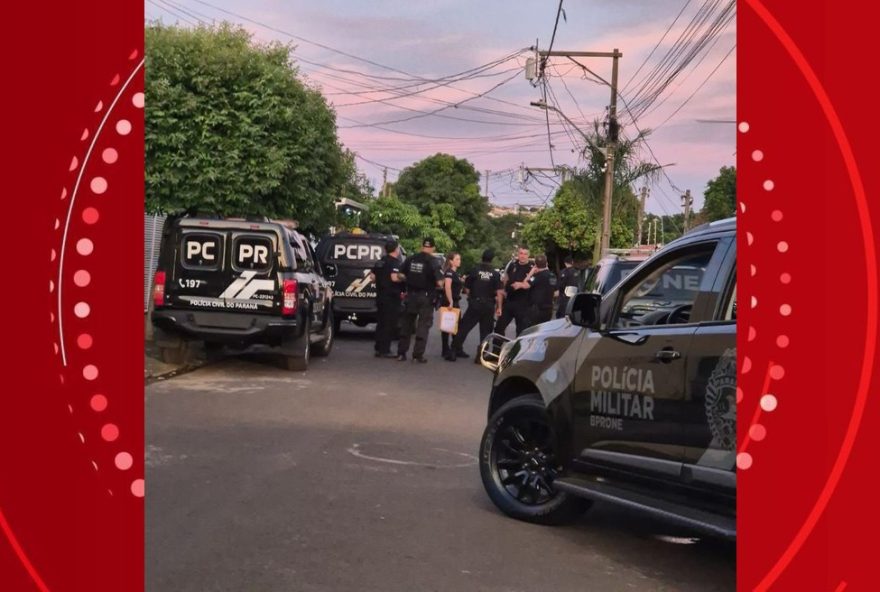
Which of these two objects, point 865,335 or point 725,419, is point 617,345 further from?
point 865,335

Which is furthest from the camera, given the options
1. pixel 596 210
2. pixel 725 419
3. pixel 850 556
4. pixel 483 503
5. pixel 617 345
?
pixel 596 210

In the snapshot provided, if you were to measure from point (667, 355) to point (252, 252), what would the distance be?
29.0 feet

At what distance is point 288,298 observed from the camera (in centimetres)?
1337

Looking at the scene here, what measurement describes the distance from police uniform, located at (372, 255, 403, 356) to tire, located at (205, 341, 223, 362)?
2.65 m

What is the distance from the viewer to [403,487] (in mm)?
7324

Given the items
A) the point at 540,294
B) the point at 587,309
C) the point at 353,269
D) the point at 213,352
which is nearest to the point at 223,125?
the point at 213,352

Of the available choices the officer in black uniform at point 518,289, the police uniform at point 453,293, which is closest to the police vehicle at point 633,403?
the officer in black uniform at point 518,289

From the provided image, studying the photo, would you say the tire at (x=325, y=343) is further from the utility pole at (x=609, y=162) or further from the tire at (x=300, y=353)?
the utility pole at (x=609, y=162)

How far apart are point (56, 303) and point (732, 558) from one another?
4316 millimetres

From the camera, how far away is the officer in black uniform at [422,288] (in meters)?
16.3

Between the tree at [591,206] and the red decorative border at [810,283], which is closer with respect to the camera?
the red decorative border at [810,283]

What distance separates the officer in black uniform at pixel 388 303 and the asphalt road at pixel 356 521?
Answer: 606 centimetres

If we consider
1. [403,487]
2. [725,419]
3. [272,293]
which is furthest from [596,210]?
[725,419]

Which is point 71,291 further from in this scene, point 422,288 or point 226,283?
point 422,288
